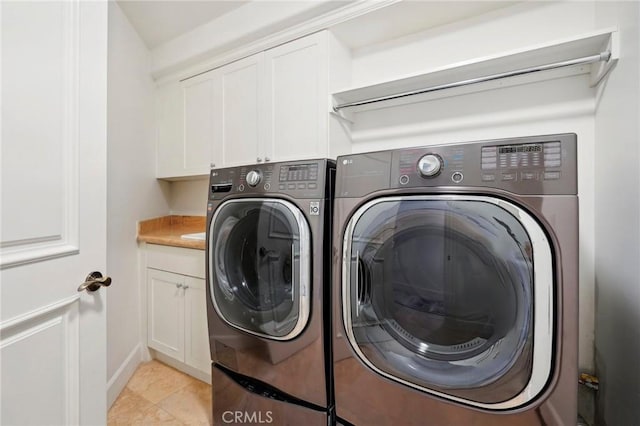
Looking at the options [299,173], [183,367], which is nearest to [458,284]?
[299,173]

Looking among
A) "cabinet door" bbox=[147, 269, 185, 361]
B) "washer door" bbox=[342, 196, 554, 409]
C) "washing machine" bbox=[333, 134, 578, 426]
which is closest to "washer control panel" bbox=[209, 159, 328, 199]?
"washing machine" bbox=[333, 134, 578, 426]

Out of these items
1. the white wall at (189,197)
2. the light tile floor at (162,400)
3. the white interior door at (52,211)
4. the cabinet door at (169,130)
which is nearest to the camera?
the white interior door at (52,211)

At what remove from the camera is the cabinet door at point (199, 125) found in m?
2.02

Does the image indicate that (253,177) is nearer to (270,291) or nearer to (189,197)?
(270,291)

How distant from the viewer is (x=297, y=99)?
1628 mm

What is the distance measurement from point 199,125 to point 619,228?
2380 millimetres

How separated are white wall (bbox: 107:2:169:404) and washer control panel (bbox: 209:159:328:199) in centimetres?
98

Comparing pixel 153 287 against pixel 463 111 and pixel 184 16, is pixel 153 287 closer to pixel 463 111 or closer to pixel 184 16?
pixel 184 16

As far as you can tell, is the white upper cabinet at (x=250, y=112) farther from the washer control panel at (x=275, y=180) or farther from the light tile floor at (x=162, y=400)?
the light tile floor at (x=162, y=400)

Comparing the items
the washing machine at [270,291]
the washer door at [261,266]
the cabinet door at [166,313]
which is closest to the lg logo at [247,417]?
the washing machine at [270,291]

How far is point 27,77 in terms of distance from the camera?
68 centimetres

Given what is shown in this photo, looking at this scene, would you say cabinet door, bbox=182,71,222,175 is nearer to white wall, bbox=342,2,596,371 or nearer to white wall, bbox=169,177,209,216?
white wall, bbox=169,177,209,216

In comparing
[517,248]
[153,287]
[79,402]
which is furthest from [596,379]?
[153,287]

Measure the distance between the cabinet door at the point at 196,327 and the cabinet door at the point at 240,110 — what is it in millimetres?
865
